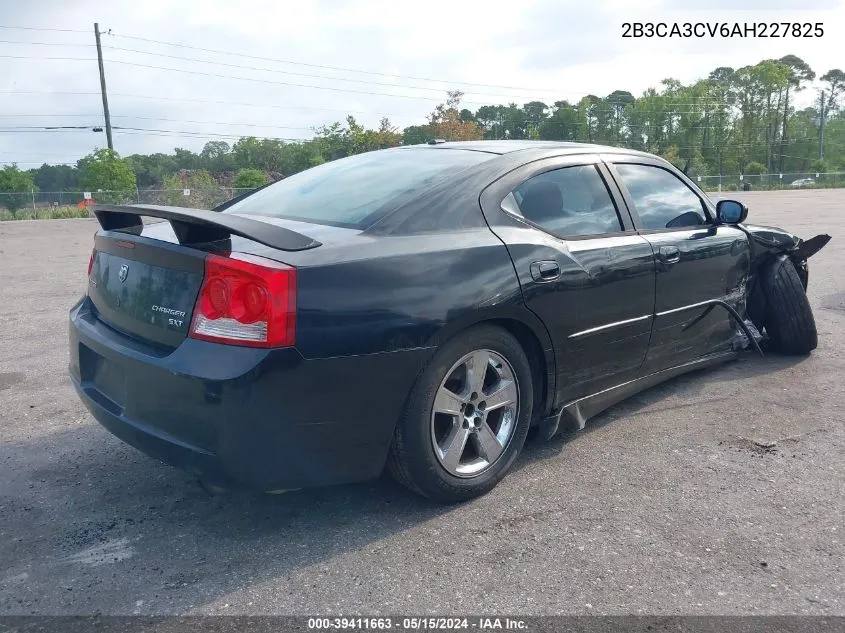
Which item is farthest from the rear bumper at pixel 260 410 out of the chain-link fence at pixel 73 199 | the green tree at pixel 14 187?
the green tree at pixel 14 187

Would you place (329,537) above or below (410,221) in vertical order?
below

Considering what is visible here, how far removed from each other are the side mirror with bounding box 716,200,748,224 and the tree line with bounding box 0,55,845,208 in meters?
48.3

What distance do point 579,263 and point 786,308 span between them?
2.56m

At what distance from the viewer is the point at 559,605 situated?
97.6 inches

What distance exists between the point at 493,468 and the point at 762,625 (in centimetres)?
124

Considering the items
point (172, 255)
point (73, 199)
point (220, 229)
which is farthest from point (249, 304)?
point (73, 199)

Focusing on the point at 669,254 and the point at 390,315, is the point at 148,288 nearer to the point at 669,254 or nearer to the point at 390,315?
the point at 390,315

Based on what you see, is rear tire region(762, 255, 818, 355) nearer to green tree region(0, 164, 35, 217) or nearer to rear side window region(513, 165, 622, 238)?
rear side window region(513, 165, 622, 238)

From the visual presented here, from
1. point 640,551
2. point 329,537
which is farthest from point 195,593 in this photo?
point 640,551

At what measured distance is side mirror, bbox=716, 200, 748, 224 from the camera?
4754mm

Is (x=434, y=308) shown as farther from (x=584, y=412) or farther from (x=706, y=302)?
(x=706, y=302)

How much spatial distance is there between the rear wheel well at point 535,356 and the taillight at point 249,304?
102 cm

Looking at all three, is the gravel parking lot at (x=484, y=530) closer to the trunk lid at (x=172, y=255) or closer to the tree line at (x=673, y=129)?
the trunk lid at (x=172, y=255)

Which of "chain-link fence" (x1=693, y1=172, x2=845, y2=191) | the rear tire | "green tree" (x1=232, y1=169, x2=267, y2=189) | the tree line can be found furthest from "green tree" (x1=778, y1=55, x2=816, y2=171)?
the rear tire
